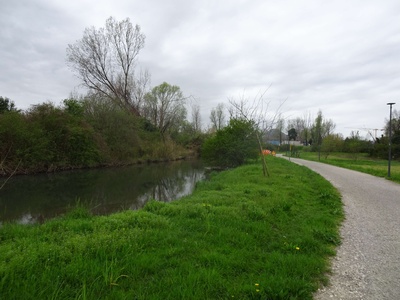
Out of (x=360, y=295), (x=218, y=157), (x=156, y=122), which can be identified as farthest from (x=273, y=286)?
(x=156, y=122)

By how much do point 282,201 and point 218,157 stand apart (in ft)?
54.0

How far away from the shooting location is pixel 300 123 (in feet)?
274

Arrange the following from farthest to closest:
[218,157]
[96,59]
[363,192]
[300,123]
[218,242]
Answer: [300,123], [96,59], [218,157], [363,192], [218,242]

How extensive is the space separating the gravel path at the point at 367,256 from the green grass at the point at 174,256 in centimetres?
20

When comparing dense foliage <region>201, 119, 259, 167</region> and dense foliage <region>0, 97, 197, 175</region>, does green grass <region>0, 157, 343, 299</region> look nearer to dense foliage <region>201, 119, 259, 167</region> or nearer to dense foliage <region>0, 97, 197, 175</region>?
dense foliage <region>0, 97, 197, 175</region>

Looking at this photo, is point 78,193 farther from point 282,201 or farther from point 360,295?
point 360,295

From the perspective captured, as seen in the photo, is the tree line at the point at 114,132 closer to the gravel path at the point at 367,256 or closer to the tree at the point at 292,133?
the gravel path at the point at 367,256

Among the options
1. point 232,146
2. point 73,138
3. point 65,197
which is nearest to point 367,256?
point 65,197

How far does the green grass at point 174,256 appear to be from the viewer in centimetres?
302

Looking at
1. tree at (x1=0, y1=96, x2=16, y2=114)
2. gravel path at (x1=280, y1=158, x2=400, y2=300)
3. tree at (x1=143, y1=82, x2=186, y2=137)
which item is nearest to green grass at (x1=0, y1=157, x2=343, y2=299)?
gravel path at (x1=280, y1=158, x2=400, y2=300)

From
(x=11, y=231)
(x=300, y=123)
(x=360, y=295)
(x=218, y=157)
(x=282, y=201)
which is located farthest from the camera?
(x=300, y=123)

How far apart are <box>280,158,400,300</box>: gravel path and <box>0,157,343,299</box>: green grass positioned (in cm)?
20

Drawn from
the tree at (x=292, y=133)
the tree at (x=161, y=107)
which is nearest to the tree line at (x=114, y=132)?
the tree at (x=161, y=107)

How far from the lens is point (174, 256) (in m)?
3.95
